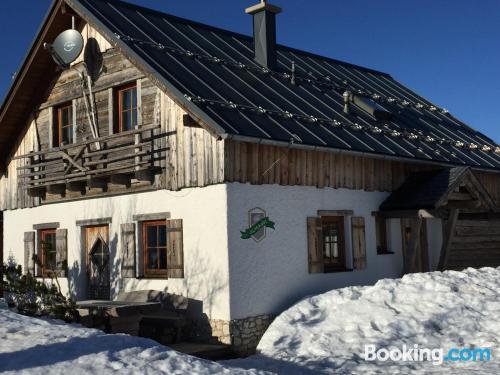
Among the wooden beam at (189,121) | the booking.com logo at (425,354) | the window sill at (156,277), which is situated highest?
the wooden beam at (189,121)

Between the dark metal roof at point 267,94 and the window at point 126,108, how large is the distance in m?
1.09

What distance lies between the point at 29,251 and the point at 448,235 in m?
10.2

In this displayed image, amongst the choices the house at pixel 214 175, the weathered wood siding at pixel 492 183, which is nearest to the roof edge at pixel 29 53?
the house at pixel 214 175

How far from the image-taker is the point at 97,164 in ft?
44.9

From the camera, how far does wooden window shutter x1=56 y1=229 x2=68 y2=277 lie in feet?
48.6

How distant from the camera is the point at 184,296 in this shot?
11.9 meters

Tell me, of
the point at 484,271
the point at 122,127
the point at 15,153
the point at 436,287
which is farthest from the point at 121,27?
the point at 484,271

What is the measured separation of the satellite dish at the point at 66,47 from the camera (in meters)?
14.1

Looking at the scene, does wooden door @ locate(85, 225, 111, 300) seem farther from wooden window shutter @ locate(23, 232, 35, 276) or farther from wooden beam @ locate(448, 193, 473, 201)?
wooden beam @ locate(448, 193, 473, 201)

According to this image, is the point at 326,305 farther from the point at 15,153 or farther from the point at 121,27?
the point at 15,153

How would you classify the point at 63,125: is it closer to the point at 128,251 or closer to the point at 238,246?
the point at 128,251

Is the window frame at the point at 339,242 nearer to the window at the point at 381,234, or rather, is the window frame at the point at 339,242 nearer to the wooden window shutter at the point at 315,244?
the wooden window shutter at the point at 315,244

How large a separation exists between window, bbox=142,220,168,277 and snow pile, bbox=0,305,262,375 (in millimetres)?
3595

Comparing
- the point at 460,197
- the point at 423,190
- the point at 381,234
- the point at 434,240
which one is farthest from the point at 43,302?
the point at 434,240
